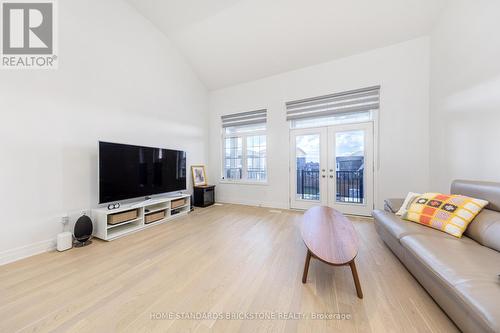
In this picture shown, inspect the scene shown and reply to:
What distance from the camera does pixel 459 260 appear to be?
1.17m

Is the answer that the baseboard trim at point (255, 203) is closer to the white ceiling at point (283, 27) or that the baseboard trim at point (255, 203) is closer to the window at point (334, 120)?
the window at point (334, 120)

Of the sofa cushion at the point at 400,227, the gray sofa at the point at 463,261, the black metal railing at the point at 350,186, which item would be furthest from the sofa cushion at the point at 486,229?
the black metal railing at the point at 350,186

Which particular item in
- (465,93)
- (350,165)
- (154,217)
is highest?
(465,93)

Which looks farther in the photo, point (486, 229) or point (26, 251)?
point (26, 251)

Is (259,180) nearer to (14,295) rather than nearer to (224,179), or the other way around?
(224,179)

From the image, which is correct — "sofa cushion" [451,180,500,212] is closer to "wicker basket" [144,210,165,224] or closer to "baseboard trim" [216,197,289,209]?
"baseboard trim" [216,197,289,209]

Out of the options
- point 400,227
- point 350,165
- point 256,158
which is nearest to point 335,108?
point 350,165

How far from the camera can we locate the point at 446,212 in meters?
1.70

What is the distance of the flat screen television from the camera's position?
7.79ft

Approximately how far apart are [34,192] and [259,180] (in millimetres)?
3618

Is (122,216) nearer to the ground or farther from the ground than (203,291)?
farther from the ground

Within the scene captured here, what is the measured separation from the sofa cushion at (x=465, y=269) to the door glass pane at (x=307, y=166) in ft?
7.20

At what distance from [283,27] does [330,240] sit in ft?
11.5

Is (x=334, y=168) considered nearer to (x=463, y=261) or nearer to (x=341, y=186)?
(x=341, y=186)
